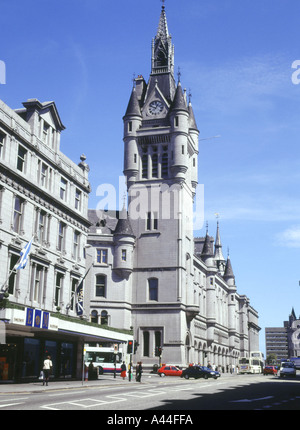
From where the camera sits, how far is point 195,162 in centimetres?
8400

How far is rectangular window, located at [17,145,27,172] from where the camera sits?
1446 inches

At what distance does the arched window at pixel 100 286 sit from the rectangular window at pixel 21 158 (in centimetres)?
3640

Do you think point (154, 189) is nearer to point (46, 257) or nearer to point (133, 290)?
point (133, 290)

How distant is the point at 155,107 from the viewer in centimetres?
7931

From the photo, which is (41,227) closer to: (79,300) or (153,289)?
(79,300)

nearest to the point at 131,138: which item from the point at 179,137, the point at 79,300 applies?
the point at 179,137

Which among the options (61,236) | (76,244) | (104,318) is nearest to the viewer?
(61,236)

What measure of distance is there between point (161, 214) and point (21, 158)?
38.8 m

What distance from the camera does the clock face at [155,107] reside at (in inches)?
3105

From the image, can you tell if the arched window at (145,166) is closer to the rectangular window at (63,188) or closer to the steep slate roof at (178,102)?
the steep slate roof at (178,102)

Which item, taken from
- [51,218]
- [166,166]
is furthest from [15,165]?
[166,166]

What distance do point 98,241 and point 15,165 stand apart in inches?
1458

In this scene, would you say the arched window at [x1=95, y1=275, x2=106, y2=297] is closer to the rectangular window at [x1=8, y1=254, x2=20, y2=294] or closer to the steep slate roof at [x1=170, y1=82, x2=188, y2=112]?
the steep slate roof at [x1=170, y1=82, x2=188, y2=112]

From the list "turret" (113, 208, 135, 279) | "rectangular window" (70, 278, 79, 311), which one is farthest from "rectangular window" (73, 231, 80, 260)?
"turret" (113, 208, 135, 279)
